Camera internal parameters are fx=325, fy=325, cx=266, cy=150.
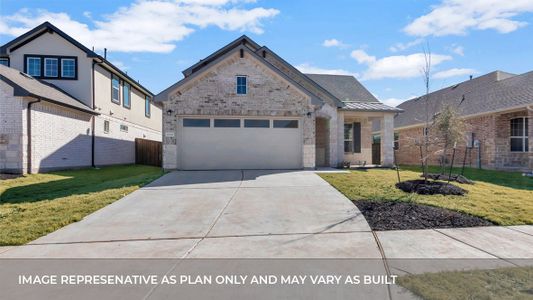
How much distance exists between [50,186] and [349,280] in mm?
11771

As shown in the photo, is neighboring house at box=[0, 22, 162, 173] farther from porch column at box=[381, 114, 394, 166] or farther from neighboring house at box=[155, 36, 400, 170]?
porch column at box=[381, 114, 394, 166]

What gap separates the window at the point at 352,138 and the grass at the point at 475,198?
309 inches

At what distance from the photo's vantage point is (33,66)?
→ 18938 mm

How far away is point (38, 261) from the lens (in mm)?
4910

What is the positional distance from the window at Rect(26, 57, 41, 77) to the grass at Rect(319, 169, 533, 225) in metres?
18.0

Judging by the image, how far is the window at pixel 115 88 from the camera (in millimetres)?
21719

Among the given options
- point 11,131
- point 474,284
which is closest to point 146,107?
point 11,131

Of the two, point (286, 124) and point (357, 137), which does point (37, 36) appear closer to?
point (286, 124)

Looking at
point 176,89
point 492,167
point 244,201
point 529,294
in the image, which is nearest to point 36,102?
point 176,89

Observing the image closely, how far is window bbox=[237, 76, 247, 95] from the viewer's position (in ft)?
50.4

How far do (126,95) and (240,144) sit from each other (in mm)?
13217

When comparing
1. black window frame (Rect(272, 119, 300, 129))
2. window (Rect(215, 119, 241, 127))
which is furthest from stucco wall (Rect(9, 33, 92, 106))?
black window frame (Rect(272, 119, 300, 129))

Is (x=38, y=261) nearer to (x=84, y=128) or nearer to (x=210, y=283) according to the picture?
(x=210, y=283)

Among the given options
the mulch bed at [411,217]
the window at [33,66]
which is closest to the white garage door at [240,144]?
the mulch bed at [411,217]
